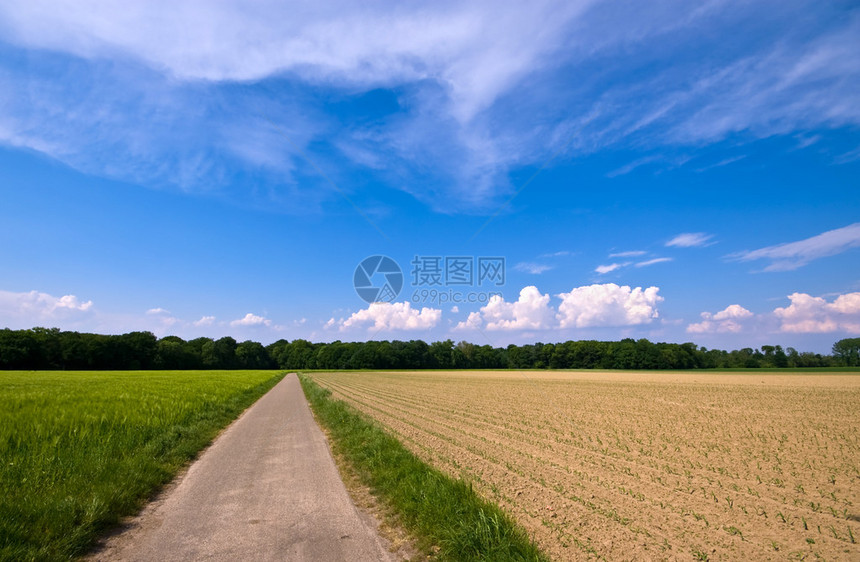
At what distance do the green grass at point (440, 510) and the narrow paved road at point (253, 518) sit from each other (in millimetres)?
574

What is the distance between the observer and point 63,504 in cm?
543

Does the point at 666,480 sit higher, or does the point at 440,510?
the point at 440,510

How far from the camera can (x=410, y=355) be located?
131 meters

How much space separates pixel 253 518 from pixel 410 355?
127m

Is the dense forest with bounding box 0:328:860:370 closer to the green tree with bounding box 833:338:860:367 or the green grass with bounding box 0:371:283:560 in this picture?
the green tree with bounding box 833:338:860:367

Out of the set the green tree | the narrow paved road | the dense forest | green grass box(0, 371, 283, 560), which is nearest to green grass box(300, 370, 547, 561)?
the narrow paved road

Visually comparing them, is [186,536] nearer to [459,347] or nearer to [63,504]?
[63,504]

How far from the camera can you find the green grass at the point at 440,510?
454cm

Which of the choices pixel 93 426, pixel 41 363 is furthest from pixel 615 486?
pixel 41 363

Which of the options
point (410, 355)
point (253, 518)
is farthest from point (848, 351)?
point (253, 518)

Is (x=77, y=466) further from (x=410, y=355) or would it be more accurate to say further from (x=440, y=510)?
(x=410, y=355)

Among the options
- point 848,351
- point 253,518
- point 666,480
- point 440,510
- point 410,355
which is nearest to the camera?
point 440,510

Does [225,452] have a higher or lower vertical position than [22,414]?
lower

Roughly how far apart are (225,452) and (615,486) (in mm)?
8941
